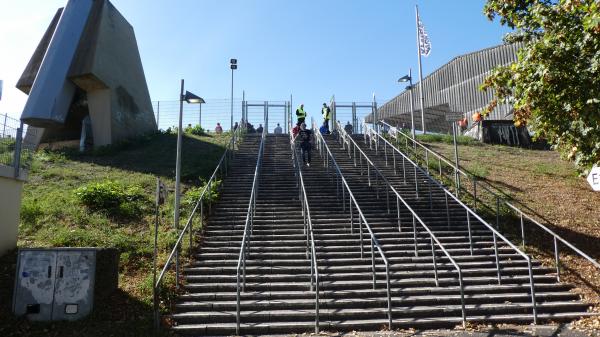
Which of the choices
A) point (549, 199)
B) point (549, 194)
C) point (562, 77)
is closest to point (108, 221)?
point (562, 77)

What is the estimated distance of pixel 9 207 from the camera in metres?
9.34

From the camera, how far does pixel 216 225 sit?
11844 millimetres

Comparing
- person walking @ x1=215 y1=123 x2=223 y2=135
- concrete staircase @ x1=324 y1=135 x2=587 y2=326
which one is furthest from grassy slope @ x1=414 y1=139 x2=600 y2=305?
person walking @ x1=215 y1=123 x2=223 y2=135

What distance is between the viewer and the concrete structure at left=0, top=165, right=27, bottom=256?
9.12 meters

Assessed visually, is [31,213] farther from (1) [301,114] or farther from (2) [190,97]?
(1) [301,114]

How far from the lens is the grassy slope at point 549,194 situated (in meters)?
9.82

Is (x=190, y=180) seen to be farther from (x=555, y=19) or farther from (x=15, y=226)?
(x=555, y=19)

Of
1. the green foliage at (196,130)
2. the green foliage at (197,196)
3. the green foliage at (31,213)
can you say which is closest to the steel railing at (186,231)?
the green foliage at (197,196)

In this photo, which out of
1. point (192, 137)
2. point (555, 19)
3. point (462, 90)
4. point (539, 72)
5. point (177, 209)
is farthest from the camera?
point (462, 90)

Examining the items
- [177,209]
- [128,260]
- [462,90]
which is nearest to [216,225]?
[177,209]

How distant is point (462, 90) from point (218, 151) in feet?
60.2

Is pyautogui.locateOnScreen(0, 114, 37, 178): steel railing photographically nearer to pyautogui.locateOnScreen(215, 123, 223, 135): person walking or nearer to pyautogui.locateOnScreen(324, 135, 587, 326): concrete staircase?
pyautogui.locateOnScreen(324, 135, 587, 326): concrete staircase

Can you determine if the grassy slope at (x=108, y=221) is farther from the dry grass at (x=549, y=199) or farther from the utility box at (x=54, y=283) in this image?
the dry grass at (x=549, y=199)

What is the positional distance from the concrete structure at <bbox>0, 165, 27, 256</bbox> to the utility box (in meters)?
2.17
